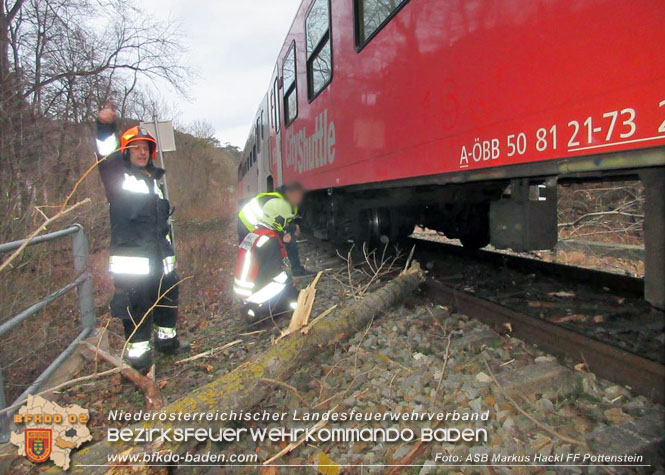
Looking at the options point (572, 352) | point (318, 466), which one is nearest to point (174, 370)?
point (318, 466)

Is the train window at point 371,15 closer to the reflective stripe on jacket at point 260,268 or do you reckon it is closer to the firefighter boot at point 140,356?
the reflective stripe on jacket at point 260,268

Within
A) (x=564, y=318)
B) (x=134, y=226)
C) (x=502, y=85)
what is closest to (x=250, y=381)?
(x=134, y=226)

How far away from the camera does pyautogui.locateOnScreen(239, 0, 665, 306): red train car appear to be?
1.72 meters

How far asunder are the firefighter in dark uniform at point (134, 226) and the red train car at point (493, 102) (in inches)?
72.7

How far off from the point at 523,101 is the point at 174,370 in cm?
311

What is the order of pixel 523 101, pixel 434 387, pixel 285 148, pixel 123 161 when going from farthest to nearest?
pixel 285 148
pixel 123 161
pixel 434 387
pixel 523 101

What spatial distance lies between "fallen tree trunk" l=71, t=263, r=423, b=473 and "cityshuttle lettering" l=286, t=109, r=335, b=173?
2276 mm

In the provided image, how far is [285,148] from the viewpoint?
7.88 metres

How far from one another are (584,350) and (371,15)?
10.2 ft

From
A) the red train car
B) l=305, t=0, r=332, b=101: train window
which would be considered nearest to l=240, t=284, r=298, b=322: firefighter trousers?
the red train car

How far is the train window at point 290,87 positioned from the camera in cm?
679

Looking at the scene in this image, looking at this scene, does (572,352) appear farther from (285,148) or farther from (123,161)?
(285,148)

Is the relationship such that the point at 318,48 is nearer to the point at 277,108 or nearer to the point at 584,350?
the point at 277,108

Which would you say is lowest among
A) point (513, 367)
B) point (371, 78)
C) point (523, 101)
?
point (513, 367)
